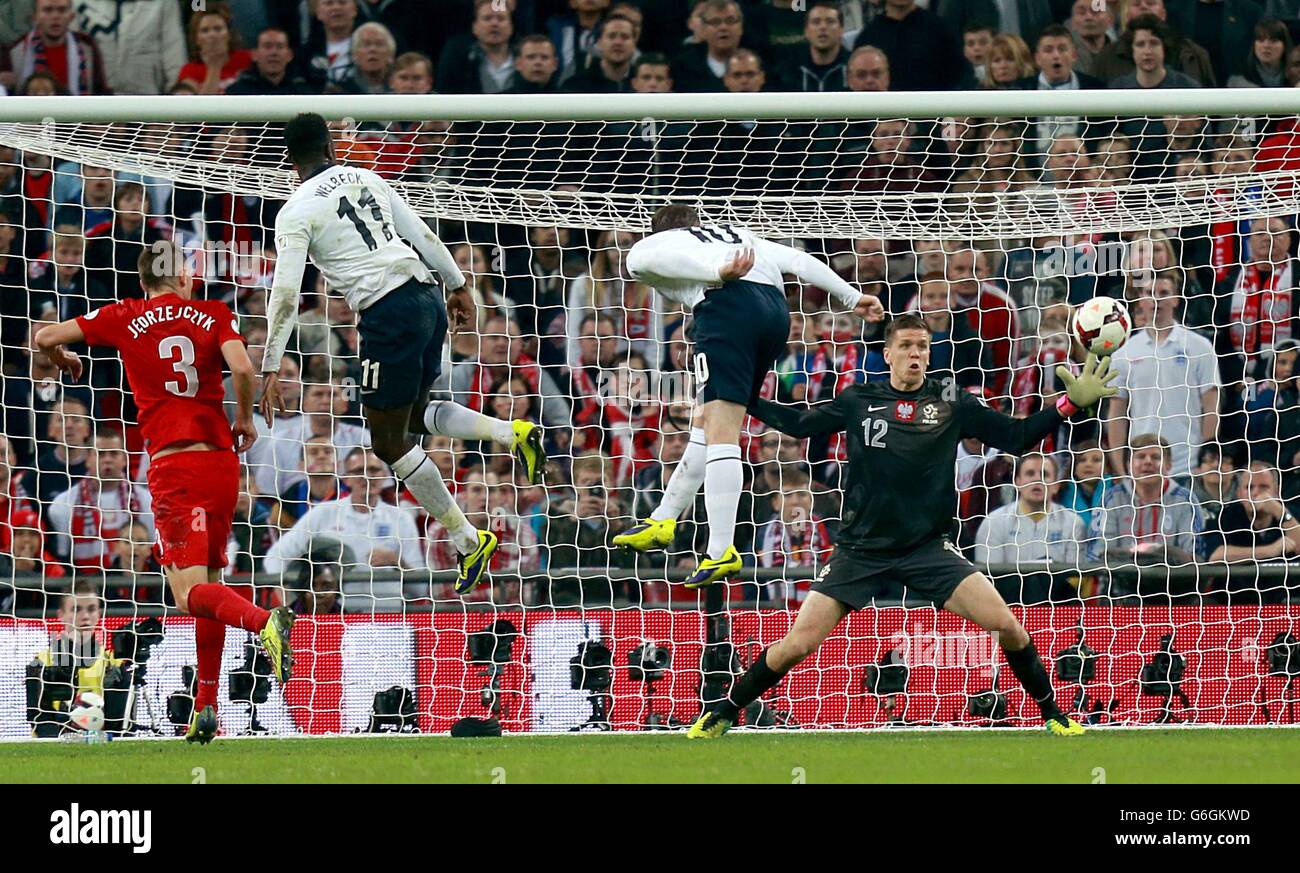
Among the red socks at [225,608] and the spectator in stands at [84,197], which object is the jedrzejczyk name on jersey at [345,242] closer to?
the red socks at [225,608]

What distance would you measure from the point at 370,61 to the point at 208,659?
568 cm

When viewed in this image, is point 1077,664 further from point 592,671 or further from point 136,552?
point 136,552

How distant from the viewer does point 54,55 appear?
1229 centimetres

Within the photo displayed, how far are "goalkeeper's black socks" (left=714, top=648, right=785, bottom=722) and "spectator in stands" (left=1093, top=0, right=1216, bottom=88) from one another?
20.2 feet

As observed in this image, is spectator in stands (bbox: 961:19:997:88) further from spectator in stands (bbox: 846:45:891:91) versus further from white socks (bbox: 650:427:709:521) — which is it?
white socks (bbox: 650:427:709:521)

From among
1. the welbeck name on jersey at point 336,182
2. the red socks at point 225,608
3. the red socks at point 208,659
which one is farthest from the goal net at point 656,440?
the red socks at point 225,608

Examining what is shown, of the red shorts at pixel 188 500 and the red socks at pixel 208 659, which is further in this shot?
the red socks at pixel 208 659

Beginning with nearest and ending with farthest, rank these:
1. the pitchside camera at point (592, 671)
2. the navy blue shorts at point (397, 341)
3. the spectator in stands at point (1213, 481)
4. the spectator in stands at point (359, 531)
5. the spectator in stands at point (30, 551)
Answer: the navy blue shorts at point (397, 341)
the pitchside camera at point (592, 671)
the spectator in stands at point (30, 551)
the spectator in stands at point (359, 531)
the spectator in stands at point (1213, 481)

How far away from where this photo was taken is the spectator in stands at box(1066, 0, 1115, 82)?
12.2 metres

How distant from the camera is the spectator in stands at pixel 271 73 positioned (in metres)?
12.0

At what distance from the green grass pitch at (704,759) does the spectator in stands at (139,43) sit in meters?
5.87

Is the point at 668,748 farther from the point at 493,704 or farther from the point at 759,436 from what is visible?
the point at 759,436
